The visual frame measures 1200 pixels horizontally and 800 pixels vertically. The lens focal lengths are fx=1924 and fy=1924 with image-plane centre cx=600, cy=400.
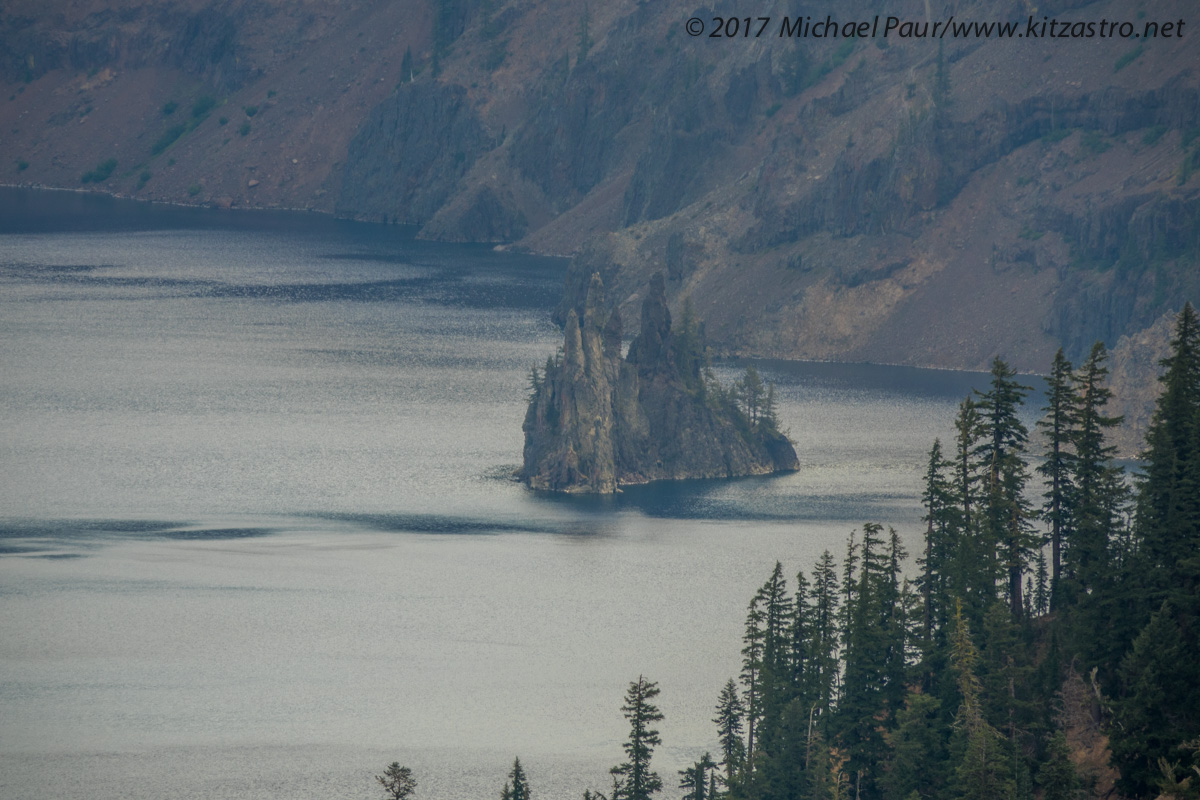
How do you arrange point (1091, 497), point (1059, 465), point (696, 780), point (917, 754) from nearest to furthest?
point (917, 754) < point (1091, 497) < point (696, 780) < point (1059, 465)

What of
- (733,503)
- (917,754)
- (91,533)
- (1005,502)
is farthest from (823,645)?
(91,533)

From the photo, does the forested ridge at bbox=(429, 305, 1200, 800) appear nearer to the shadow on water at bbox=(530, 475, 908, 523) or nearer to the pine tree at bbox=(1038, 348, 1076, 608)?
the pine tree at bbox=(1038, 348, 1076, 608)

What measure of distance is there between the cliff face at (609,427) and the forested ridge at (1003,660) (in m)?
75.4

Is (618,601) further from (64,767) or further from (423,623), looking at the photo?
(64,767)

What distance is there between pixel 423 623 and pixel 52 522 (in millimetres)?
47236

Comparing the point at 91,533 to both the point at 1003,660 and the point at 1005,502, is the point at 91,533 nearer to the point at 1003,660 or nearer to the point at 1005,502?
the point at 1005,502

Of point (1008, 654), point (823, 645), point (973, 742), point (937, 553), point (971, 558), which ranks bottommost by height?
point (973, 742)

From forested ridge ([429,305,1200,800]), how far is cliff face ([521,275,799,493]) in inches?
2968

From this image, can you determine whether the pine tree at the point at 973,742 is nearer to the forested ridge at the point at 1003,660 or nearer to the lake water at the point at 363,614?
the forested ridge at the point at 1003,660

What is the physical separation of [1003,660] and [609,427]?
97.2 meters

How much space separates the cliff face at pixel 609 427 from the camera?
188375 millimetres

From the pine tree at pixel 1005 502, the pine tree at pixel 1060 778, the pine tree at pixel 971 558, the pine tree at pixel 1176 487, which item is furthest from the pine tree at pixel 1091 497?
the pine tree at pixel 1060 778

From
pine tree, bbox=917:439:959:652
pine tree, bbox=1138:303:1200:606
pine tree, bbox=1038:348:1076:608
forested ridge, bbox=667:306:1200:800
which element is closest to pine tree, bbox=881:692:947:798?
forested ridge, bbox=667:306:1200:800

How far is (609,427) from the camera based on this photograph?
19112 centimetres
